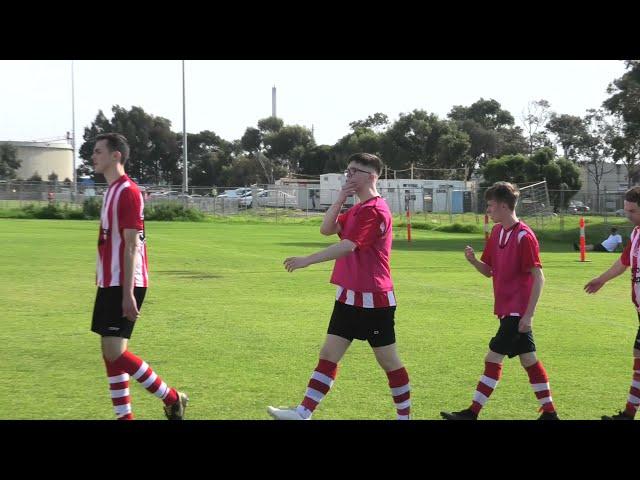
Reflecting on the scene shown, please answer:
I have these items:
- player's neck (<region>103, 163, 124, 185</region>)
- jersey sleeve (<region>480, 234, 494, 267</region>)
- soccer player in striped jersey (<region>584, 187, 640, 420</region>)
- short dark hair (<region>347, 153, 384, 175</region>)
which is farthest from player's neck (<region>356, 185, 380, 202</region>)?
soccer player in striped jersey (<region>584, 187, 640, 420</region>)

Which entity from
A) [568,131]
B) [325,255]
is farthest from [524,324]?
[568,131]

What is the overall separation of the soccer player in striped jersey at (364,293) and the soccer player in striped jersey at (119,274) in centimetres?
106

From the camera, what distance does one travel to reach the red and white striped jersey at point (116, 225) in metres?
5.55

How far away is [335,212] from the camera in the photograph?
5832mm

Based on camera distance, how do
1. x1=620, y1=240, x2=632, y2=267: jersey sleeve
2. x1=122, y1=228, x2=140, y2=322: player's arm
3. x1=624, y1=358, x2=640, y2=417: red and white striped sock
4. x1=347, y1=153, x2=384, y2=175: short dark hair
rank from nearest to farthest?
x1=122, y1=228, x2=140, y2=322: player's arm < x1=347, y1=153, x2=384, y2=175: short dark hair < x1=624, y1=358, x2=640, y2=417: red and white striped sock < x1=620, y1=240, x2=632, y2=267: jersey sleeve

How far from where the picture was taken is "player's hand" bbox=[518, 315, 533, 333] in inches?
229

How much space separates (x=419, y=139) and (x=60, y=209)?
4546cm

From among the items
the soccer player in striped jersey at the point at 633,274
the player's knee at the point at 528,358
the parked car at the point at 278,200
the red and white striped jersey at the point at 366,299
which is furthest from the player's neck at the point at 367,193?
the parked car at the point at 278,200

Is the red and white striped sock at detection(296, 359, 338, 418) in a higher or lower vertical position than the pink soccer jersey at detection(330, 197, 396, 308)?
lower

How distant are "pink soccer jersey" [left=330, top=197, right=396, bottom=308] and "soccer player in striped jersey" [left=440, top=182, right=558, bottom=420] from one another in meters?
0.90

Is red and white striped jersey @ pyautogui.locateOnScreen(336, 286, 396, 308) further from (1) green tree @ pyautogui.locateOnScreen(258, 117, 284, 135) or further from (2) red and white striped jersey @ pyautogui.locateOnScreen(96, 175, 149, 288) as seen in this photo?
(1) green tree @ pyautogui.locateOnScreen(258, 117, 284, 135)

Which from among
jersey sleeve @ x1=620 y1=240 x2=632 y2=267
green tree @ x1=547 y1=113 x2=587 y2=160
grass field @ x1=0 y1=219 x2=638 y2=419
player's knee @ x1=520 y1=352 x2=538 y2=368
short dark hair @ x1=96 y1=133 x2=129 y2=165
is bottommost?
grass field @ x1=0 y1=219 x2=638 y2=419

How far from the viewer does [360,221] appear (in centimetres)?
557
